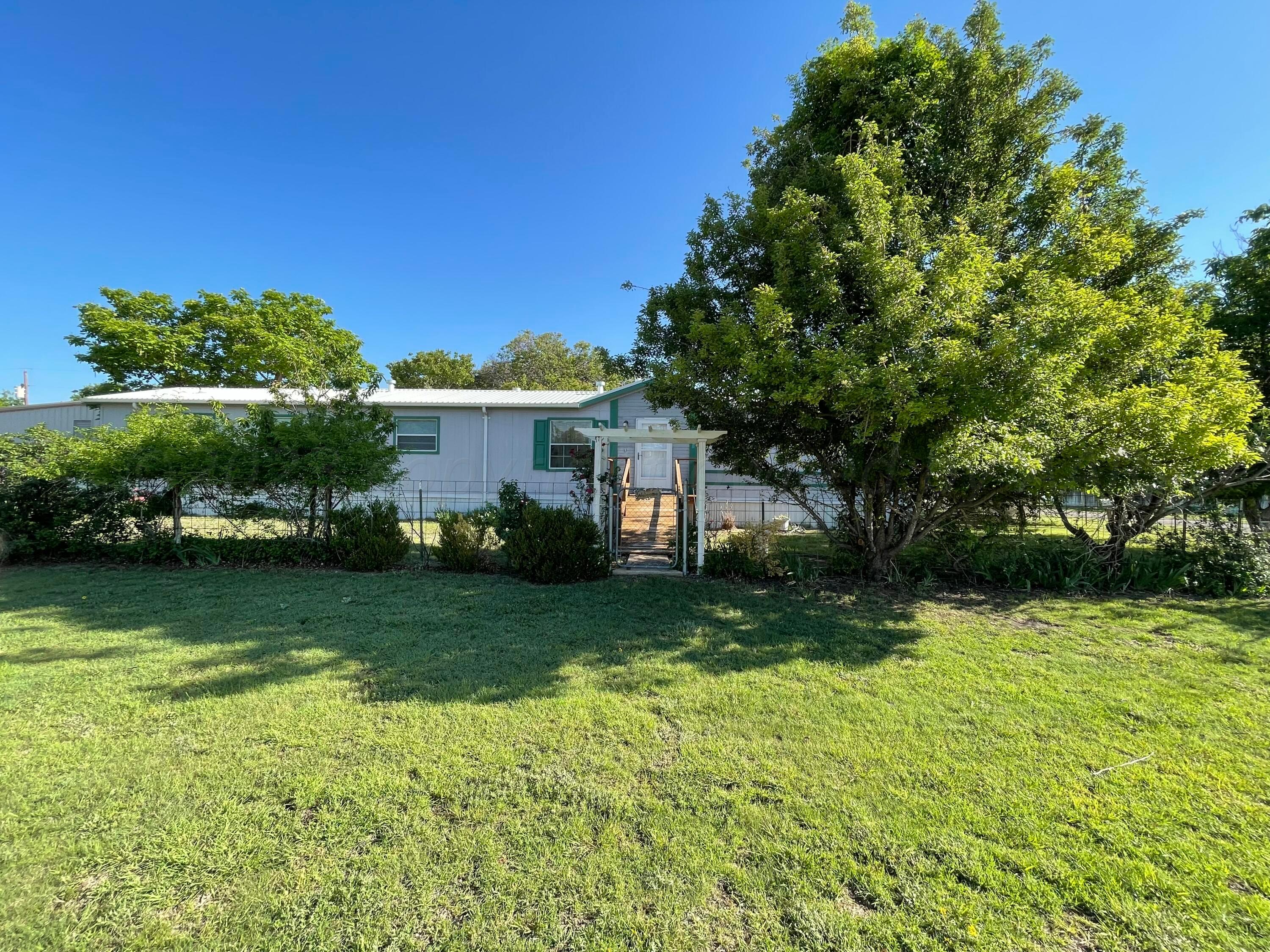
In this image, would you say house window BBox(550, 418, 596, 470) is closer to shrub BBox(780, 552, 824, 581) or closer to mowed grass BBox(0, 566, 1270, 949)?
shrub BBox(780, 552, 824, 581)

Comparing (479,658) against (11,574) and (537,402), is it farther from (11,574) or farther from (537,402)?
(537,402)

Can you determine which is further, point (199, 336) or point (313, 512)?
point (199, 336)

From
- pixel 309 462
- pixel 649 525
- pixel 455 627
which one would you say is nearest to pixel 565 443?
pixel 649 525

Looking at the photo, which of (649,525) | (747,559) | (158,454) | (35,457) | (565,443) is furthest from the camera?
(565,443)

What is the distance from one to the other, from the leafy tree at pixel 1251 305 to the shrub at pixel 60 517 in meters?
15.3

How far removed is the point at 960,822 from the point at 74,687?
524cm

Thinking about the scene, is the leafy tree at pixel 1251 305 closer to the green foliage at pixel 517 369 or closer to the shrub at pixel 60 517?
the shrub at pixel 60 517

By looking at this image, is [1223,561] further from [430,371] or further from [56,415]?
[430,371]

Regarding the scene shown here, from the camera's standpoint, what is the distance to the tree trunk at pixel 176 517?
23.6 ft

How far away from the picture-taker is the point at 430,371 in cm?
2998

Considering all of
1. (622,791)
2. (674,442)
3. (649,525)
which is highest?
(674,442)

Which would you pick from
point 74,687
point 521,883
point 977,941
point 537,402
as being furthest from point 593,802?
point 537,402

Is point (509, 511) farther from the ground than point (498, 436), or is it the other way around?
point (498, 436)

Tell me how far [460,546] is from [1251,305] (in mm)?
11566
